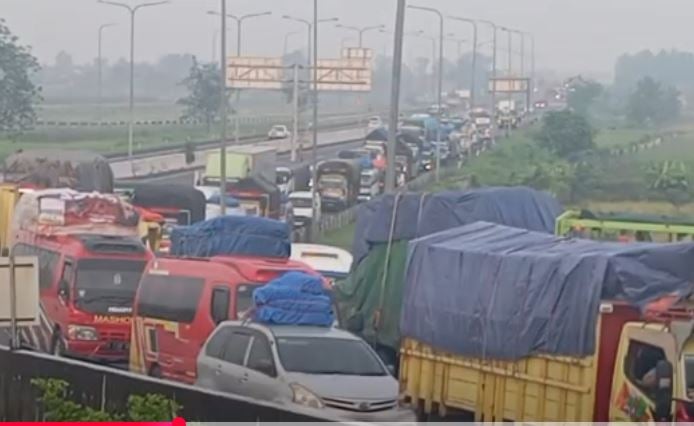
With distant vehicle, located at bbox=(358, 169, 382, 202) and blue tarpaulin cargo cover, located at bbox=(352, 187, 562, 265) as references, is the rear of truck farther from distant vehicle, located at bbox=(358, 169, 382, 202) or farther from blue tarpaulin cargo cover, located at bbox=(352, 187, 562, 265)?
distant vehicle, located at bbox=(358, 169, 382, 202)

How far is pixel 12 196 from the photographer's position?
37844 millimetres

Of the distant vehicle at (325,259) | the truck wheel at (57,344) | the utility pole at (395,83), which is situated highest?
the utility pole at (395,83)

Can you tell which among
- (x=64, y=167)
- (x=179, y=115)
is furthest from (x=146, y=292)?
(x=179, y=115)

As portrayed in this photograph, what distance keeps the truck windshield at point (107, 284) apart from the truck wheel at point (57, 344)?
641mm

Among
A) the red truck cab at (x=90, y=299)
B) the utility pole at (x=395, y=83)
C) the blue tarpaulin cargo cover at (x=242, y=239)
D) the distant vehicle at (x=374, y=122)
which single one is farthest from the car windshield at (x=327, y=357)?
the distant vehicle at (x=374, y=122)

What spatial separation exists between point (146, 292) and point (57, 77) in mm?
94189

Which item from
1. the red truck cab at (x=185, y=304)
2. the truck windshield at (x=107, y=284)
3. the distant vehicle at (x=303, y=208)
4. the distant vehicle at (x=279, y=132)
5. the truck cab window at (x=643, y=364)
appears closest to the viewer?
the truck cab window at (x=643, y=364)

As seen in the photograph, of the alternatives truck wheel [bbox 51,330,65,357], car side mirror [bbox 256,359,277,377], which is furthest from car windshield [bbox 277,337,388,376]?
truck wheel [bbox 51,330,65,357]

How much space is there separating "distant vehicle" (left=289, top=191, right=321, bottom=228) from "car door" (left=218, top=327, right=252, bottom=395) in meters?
38.5

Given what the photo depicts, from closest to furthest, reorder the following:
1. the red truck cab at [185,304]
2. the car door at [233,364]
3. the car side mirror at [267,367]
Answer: the car side mirror at [267,367]
the car door at [233,364]
the red truck cab at [185,304]

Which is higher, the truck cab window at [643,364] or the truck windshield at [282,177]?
the truck cab window at [643,364]

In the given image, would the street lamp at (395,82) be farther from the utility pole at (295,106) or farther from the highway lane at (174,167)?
the utility pole at (295,106)

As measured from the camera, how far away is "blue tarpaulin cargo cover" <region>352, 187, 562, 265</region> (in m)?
25.2

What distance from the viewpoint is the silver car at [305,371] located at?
57.6ft
